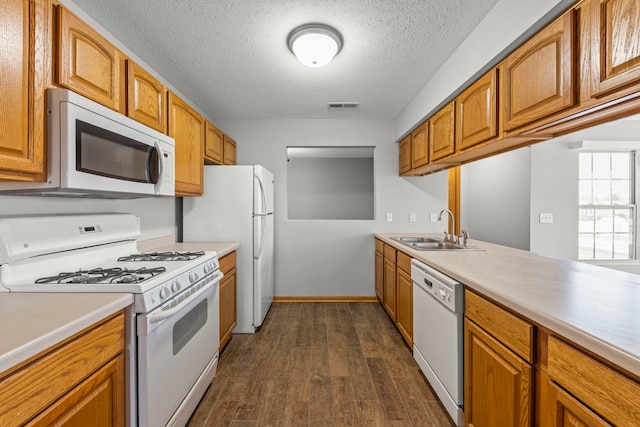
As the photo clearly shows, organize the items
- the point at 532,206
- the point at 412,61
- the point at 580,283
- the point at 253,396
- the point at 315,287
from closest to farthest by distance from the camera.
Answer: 1. the point at 580,283
2. the point at 253,396
3. the point at 412,61
4. the point at 532,206
5. the point at 315,287

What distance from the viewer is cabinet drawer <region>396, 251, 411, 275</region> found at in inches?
94.2

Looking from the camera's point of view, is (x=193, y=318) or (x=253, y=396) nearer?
(x=193, y=318)

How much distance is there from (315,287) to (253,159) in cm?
183

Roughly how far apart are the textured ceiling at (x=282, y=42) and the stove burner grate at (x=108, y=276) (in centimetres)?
147

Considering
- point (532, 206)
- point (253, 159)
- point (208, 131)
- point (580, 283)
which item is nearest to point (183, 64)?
point (208, 131)

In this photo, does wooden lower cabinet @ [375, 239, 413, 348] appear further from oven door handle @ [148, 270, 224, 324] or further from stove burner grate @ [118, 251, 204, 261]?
stove burner grate @ [118, 251, 204, 261]

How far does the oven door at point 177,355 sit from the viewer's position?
122 cm

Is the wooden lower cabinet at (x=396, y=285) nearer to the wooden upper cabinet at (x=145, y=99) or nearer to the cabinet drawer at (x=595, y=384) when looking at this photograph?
the cabinet drawer at (x=595, y=384)

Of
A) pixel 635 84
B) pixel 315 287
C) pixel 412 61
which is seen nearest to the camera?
pixel 635 84

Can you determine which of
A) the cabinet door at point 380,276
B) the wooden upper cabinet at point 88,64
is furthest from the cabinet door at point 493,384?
the wooden upper cabinet at point 88,64

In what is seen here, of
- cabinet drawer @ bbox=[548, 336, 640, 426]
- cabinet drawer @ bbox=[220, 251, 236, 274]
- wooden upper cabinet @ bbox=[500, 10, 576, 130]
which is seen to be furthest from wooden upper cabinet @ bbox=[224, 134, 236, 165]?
cabinet drawer @ bbox=[548, 336, 640, 426]

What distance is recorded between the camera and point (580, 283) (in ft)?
4.17

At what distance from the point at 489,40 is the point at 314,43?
1.05 metres

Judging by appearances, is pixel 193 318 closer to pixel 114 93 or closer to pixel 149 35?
pixel 114 93
